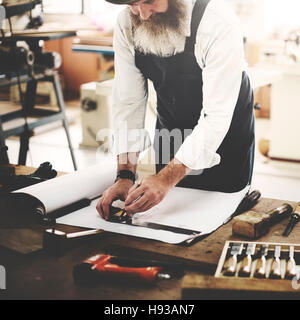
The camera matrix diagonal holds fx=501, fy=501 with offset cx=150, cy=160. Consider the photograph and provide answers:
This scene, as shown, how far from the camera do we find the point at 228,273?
891 millimetres

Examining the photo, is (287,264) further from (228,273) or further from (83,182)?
(83,182)

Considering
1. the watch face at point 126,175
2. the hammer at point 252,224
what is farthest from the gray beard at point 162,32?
the hammer at point 252,224

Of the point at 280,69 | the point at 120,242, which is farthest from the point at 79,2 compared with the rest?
the point at 120,242

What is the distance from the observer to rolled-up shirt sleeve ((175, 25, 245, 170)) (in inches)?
51.2

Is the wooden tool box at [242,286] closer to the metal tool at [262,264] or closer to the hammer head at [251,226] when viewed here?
the metal tool at [262,264]

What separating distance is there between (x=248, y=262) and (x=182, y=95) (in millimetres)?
791

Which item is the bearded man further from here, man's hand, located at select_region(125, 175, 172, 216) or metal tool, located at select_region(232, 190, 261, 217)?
metal tool, located at select_region(232, 190, 261, 217)

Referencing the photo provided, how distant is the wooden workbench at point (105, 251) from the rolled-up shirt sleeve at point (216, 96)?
217 mm

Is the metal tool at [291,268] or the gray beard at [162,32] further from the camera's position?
the gray beard at [162,32]

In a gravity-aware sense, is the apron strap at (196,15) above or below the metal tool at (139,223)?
above

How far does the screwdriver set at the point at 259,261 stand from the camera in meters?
0.88

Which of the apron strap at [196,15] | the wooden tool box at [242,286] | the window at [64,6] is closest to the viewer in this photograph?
the wooden tool box at [242,286]

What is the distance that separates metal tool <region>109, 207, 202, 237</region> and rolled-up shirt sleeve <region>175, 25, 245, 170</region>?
0.65 ft

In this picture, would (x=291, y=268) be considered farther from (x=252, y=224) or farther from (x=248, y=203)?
(x=248, y=203)
